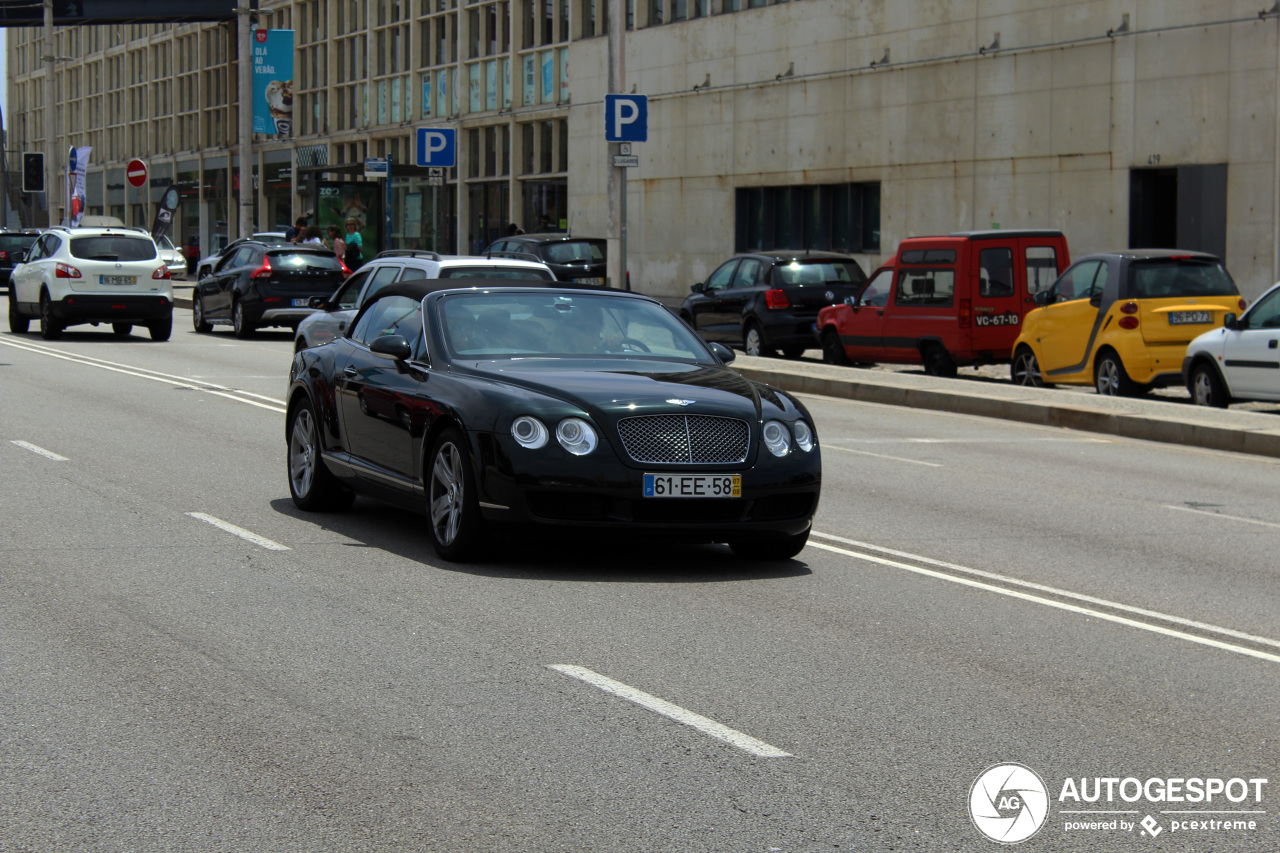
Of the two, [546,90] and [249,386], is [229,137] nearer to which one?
[546,90]

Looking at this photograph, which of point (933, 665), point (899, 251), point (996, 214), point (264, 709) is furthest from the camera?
point (996, 214)

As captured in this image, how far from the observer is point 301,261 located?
Answer: 29.7 m

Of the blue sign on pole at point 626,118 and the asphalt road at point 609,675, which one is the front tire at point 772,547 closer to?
the asphalt road at point 609,675

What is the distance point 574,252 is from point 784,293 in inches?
289

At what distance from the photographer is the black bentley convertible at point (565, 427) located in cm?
836

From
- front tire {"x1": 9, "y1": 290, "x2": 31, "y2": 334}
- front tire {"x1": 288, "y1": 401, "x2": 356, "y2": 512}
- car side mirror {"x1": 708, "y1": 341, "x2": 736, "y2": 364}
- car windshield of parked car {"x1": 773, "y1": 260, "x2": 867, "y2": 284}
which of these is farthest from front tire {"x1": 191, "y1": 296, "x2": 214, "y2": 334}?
car side mirror {"x1": 708, "y1": 341, "x2": 736, "y2": 364}

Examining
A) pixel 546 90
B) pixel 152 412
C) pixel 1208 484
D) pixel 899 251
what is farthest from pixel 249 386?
pixel 546 90

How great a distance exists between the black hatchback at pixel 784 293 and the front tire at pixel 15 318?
38.9ft

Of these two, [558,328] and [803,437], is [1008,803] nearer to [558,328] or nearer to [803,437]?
[803,437]

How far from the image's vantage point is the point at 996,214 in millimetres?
31594

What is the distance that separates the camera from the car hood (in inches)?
335

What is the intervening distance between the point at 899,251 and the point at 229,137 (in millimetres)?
51556

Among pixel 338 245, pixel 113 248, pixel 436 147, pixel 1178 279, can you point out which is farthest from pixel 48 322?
pixel 1178 279

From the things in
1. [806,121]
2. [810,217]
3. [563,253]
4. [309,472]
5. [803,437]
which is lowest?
[309,472]
